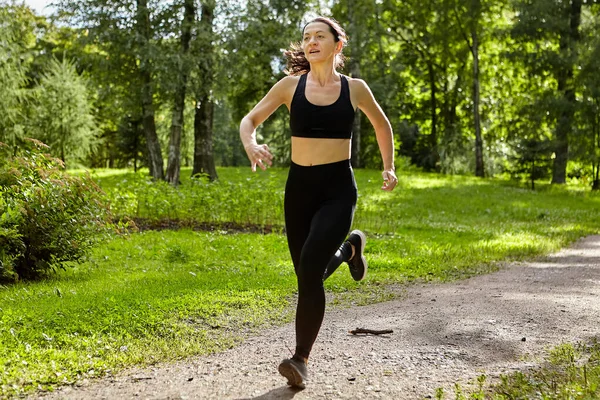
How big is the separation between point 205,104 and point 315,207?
18309 millimetres

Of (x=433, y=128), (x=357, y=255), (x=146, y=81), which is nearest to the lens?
(x=357, y=255)

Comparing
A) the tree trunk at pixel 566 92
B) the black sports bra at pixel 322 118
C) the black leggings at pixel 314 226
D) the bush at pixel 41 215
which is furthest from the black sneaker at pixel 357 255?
the tree trunk at pixel 566 92

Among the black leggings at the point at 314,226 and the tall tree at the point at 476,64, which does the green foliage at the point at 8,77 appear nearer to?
the black leggings at the point at 314,226

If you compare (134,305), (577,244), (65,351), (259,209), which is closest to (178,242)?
(259,209)

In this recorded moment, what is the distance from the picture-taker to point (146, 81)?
21.9 metres

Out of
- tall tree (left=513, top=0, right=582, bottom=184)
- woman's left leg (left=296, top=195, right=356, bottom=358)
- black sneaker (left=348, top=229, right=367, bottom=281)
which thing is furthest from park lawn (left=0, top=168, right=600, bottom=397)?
tall tree (left=513, top=0, right=582, bottom=184)

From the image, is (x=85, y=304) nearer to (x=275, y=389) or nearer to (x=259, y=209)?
(x=275, y=389)

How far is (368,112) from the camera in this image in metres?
4.63

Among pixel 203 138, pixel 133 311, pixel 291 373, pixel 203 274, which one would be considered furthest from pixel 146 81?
pixel 291 373

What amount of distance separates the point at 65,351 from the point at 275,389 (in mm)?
1745

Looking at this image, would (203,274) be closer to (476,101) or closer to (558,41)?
(558,41)

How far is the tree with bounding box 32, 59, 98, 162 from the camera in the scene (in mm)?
29297

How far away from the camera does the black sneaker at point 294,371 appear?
4.09 m

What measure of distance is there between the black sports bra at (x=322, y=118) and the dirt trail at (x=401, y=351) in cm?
169
